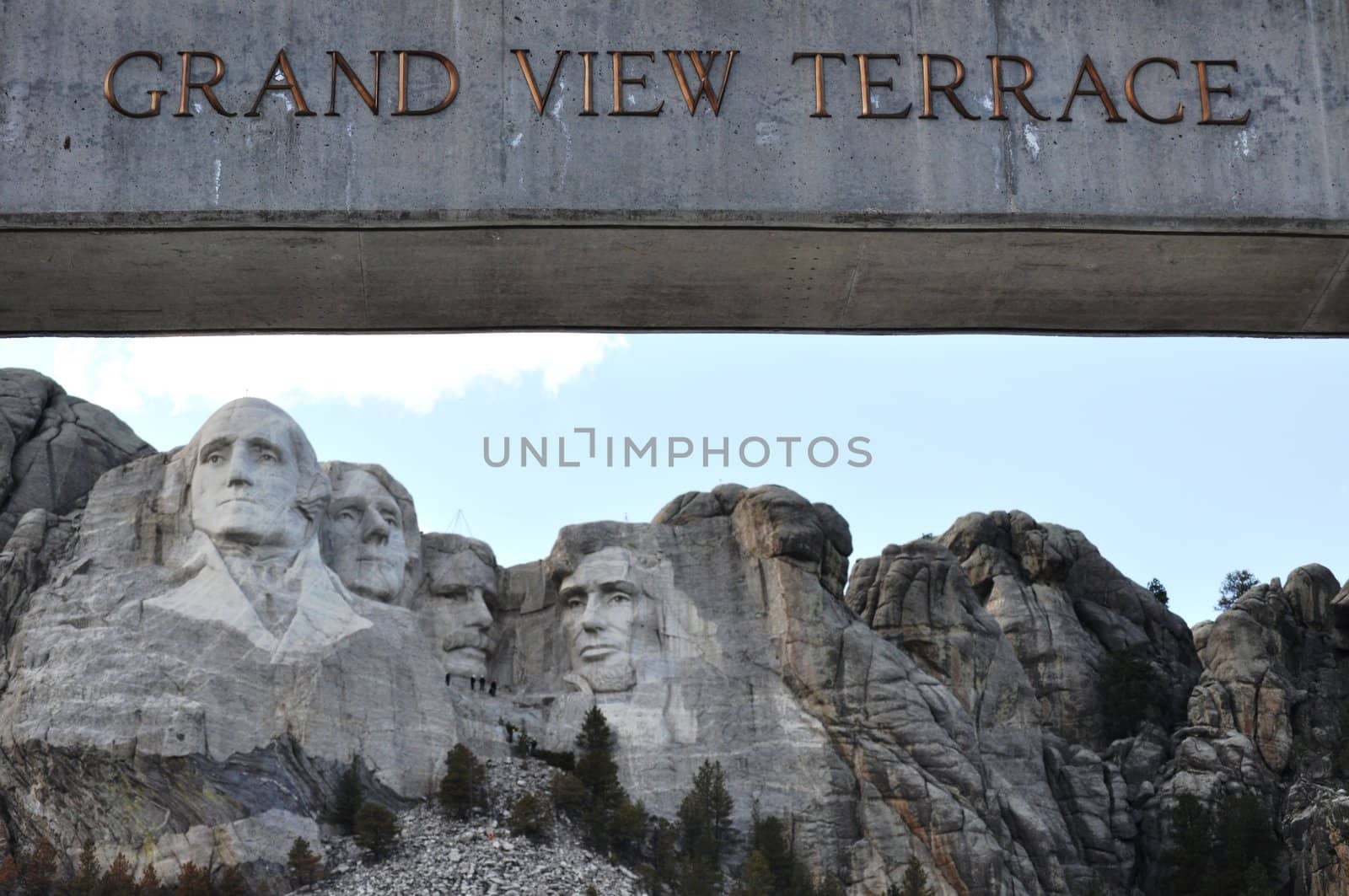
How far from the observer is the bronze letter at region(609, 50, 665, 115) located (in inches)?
225

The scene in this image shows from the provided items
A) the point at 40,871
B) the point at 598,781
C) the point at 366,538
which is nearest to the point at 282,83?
the point at 40,871

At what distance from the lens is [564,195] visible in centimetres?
569

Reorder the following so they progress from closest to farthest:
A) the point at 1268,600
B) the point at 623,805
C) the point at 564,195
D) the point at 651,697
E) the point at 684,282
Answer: the point at 564,195 < the point at 684,282 < the point at 623,805 < the point at 651,697 < the point at 1268,600

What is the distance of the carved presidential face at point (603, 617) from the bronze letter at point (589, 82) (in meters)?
19.9

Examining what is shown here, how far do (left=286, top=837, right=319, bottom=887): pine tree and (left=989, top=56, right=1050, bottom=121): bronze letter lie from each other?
56.1 feet

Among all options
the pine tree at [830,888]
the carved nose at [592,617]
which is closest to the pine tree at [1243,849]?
the pine tree at [830,888]

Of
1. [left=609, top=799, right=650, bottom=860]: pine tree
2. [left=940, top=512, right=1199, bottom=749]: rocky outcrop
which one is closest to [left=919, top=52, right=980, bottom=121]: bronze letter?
[left=609, top=799, right=650, bottom=860]: pine tree

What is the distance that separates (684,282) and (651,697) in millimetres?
19404

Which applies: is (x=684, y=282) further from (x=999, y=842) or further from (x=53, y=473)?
(x=53, y=473)

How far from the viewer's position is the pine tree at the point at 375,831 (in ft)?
72.6

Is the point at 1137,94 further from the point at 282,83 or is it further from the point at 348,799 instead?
the point at 348,799

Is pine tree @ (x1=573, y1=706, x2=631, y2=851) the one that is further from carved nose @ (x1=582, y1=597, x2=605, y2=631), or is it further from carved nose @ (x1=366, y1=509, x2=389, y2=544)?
carved nose @ (x1=366, y1=509, x2=389, y2=544)

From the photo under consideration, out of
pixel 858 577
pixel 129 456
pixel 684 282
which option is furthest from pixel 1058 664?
pixel 684 282

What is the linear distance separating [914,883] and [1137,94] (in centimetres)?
1860
